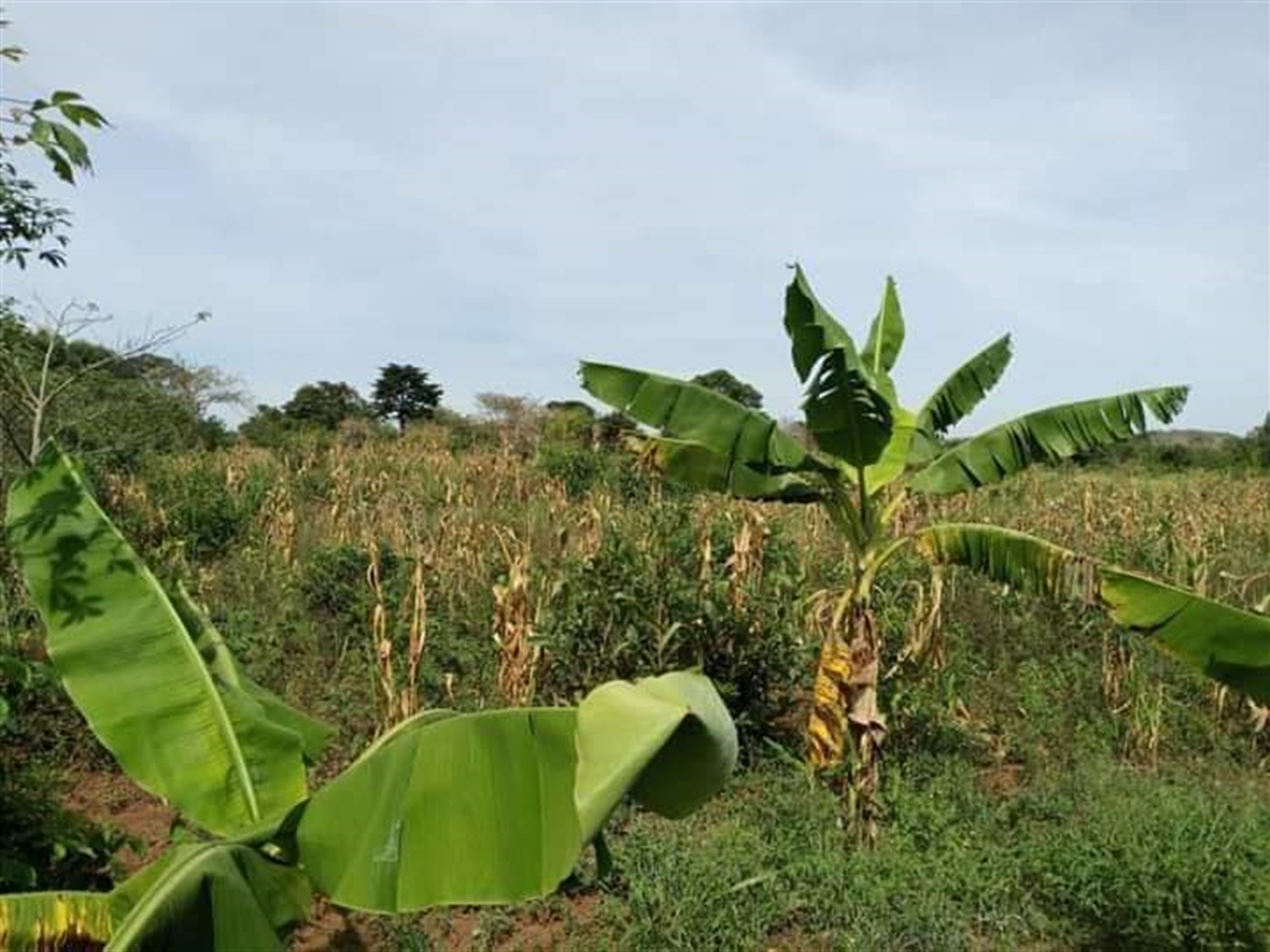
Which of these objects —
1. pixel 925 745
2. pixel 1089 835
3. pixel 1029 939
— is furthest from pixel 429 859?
pixel 925 745

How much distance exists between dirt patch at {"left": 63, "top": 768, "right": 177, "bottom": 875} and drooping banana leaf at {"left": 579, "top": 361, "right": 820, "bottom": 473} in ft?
9.95

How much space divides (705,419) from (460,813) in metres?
3.46

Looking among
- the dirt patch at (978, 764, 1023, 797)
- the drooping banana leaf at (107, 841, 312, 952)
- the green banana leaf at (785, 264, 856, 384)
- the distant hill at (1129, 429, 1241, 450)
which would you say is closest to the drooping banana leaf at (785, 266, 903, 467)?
the green banana leaf at (785, 264, 856, 384)

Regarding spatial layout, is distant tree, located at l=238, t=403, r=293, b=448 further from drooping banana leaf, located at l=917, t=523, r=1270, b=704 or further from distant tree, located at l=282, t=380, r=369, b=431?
drooping banana leaf, located at l=917, t=523, r=1270, b=704

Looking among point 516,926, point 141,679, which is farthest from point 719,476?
point 141,679

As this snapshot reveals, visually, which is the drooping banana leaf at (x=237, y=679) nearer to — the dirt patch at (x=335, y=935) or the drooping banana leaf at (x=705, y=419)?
the dirt patch at (x=335, y=935)

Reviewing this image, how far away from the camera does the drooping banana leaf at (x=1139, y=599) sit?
3.54 m

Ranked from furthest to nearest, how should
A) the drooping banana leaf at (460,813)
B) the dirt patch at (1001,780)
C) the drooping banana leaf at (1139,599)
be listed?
the dirt patch at (1001,780) < the drooping banana leaf at (1139,599) < the drooping banana leaf at (460,813)

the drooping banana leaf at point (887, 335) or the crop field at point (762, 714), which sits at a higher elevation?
the drooping banana leaf at point (887, 335)

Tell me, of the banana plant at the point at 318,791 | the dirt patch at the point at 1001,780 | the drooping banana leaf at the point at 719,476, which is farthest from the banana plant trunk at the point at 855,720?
the banana plant at the point at 318,791

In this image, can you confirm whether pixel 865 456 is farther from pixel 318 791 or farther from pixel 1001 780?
pixel 318 791

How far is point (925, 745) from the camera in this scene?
6.02 metres

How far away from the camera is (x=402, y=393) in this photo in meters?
40.1

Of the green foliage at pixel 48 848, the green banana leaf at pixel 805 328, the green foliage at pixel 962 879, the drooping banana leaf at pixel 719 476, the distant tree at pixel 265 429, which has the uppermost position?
the distant tree at pixel 265 429
